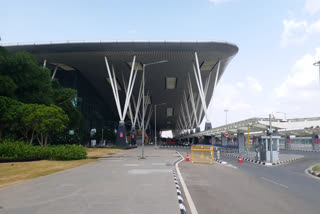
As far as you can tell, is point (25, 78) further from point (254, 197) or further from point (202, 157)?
point (254, 197)

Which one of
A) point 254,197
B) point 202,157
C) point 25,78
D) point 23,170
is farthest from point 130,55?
point 254,197

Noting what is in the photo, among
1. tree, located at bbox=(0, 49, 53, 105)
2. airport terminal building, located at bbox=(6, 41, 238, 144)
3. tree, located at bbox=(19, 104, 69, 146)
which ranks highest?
airport terminal building, located at bbox=(6, 41, 238, 144)

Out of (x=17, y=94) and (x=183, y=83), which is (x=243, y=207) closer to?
(x=17, y=94)

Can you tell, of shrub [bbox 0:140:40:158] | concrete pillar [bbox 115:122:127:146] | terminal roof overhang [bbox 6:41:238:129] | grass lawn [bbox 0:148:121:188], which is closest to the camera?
grass lawn [bbox 0:148:121:188]

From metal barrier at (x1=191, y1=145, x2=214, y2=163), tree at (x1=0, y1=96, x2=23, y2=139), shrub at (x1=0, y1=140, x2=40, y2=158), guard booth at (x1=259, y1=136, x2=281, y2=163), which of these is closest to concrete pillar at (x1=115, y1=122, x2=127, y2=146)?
tree at (x1=0, y1=96, x2=23, y2=139)

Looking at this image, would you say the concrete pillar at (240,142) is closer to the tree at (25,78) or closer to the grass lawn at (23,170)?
the grass lawn at (23,170)

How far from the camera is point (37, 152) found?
868 inches

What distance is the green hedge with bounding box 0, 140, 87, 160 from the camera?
2059 cm

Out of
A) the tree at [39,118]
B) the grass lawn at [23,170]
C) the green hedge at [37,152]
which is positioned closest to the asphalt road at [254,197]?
the grass lawn at [23,170]

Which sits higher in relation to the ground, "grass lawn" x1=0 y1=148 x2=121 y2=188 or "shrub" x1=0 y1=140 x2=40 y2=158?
"shrub" x1=0 y1=140 x2=40 y2=158

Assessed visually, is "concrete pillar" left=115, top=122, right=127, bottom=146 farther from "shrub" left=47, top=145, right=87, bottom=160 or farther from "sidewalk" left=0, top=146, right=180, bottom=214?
"sidewalk" left=0, top=146, right=180, bottom=214

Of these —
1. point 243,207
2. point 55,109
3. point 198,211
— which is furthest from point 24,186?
point 55,109

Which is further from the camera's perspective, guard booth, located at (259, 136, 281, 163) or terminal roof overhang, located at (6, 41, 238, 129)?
terminal roof overhang, located at (6, 41, 238, 129)

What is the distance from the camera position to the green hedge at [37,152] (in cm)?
2059
